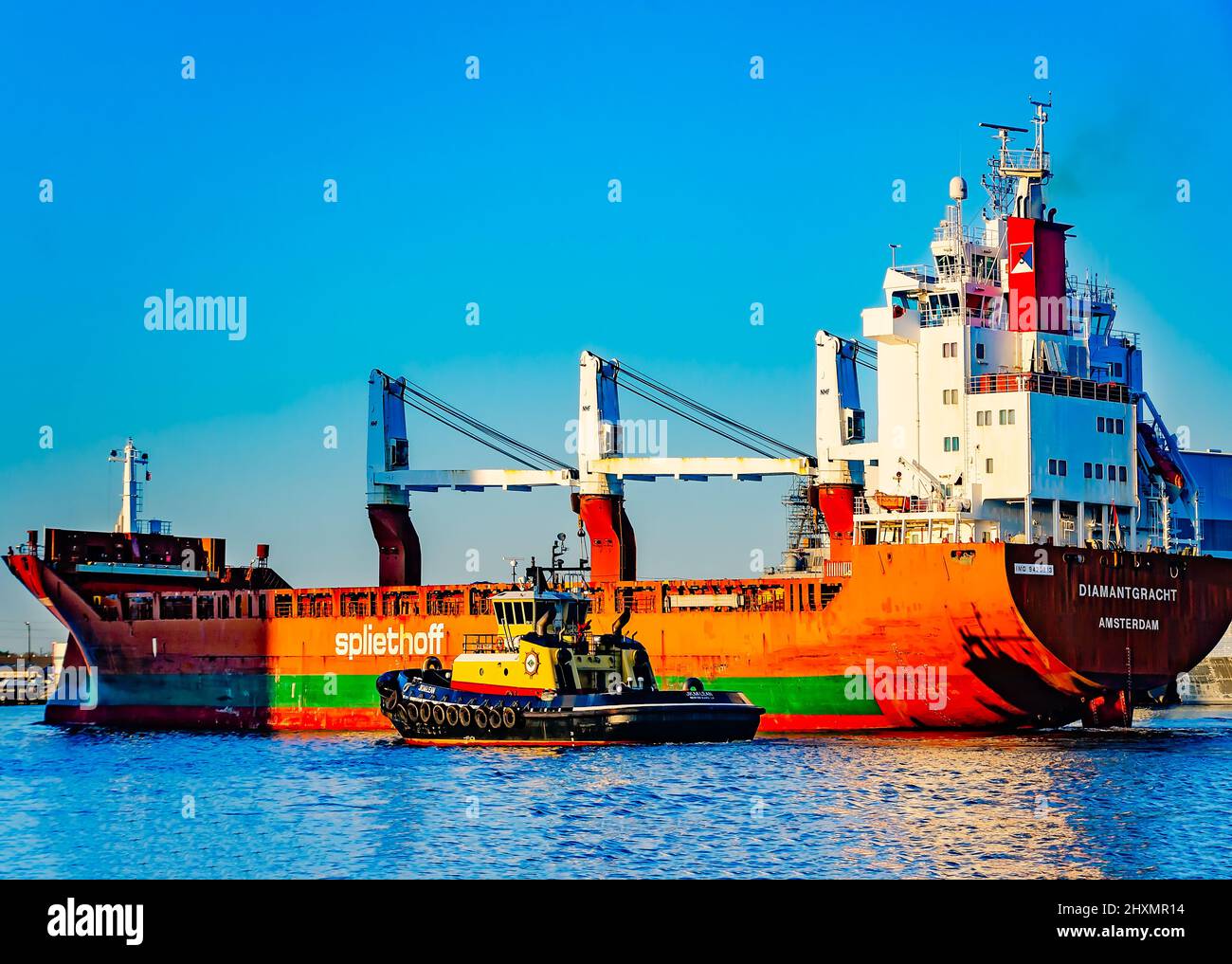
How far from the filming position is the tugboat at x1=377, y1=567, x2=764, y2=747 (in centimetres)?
3644

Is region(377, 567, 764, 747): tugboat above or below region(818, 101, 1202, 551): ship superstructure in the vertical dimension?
below

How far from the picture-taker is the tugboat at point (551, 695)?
120 ft

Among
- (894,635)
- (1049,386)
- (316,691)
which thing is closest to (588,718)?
(894,635)

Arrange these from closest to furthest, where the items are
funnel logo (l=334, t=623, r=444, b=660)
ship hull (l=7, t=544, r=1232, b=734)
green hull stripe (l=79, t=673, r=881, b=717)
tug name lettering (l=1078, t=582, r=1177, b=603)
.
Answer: ship hull (l=7, t=544, r=1232, b=734) < tug name lettering (l=1078, t=582, r=1177, b=603) < green hull stripe (l=79, t=673, r=881, b=717) < funnel logo (l=334, t=623, r=444, b=660)

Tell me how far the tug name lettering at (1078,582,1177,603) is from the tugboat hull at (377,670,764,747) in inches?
327

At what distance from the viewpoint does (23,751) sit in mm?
44656

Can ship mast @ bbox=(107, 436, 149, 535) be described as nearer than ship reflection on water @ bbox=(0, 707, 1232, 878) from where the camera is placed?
No

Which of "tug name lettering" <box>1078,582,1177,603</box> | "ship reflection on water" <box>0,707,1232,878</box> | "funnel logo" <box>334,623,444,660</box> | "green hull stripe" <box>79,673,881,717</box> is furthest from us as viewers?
"funnel logo" <box>334,623,444,660</box>

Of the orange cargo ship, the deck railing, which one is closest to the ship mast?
the orange cargo ship

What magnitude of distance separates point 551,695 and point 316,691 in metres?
14.2

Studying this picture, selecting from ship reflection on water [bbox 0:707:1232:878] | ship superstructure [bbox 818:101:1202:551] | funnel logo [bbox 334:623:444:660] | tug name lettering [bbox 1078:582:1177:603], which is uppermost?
ship superstructure [bbox 818:101:1202:551]

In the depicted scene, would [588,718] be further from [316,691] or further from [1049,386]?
[316,691]

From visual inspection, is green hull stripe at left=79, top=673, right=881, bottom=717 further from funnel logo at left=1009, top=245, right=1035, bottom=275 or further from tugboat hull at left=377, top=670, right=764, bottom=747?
funnel logo at left=1009, top=245, right=1035, bottom=275

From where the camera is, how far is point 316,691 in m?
49.6
